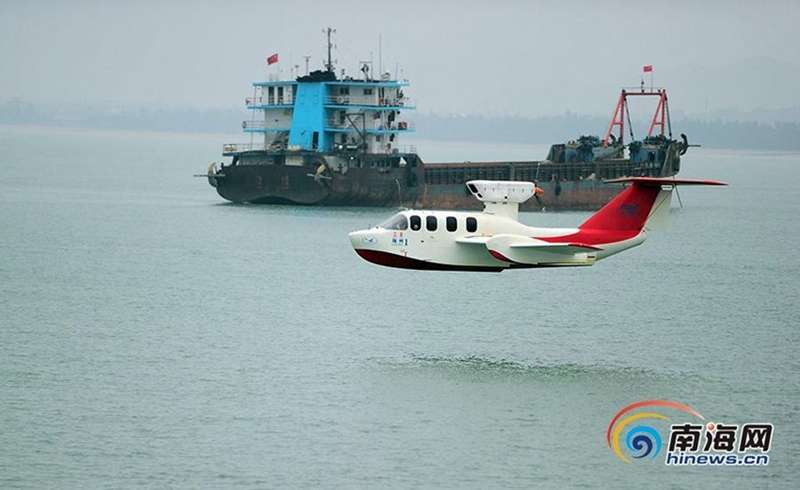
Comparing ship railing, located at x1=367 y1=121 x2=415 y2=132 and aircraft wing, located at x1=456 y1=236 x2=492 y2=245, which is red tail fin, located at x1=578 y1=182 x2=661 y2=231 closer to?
aircraft wing, located at x1=456 y1=236 x2=492 y2=245

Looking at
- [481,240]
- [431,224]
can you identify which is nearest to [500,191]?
[481,240]

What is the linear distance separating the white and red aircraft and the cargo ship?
46.4 m

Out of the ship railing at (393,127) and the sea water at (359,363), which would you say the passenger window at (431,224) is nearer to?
the sea water at (359,363)

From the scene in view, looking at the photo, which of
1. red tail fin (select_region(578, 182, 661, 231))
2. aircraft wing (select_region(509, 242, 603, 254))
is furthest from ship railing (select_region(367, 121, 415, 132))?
aircraft wing (select_region(509, 242, 603, 254))

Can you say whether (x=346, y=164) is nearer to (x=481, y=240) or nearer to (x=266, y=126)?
(x=266, y=126)

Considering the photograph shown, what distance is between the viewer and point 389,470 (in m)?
34.7

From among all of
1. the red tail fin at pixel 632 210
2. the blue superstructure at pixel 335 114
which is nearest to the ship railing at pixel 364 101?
the blue superstructure at pixel 335 114

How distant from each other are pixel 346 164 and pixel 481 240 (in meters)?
51.6

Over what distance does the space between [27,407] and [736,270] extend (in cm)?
4250

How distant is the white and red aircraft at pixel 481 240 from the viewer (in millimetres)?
43219

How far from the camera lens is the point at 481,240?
43.2 metres

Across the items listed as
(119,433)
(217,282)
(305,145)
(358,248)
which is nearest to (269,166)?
(305,145)

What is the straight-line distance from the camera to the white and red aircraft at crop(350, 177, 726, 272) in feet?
142

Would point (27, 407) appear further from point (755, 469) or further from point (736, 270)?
point (736, 270)
